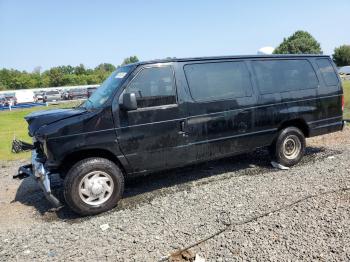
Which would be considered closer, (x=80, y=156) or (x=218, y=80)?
(x=80, y=156)

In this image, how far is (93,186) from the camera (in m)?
5.02

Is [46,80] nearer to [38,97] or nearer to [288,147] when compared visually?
[38,97]

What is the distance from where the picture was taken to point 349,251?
3.55 metres

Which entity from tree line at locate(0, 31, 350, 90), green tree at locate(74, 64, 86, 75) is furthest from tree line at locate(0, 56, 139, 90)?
green tree at locate(74, 64, 86, 75)

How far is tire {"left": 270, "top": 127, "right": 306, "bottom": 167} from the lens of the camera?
21.7 ft

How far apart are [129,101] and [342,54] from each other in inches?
3766

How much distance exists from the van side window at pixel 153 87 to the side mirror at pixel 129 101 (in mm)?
174

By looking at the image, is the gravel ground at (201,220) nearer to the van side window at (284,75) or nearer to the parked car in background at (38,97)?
the van side window at (284,75)

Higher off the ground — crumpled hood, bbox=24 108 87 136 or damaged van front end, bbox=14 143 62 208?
crumpled hood, bbox=24 108 87 136

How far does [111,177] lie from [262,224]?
2.17 metres

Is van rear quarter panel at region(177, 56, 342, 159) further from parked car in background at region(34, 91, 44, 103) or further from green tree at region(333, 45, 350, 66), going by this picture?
green tree at region(333, 45, 350, 66)

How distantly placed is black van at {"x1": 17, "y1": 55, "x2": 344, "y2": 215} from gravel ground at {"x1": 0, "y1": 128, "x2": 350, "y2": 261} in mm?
A: 460

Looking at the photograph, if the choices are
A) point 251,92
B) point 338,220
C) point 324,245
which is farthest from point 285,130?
point 324,245

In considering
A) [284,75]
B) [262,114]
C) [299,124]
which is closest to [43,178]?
[262,114]
